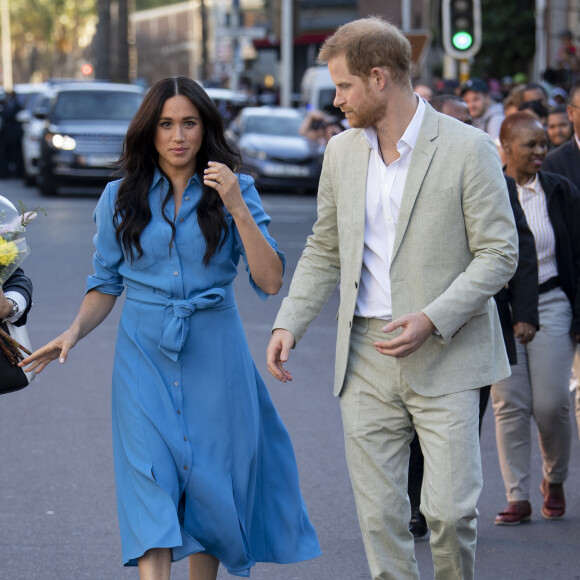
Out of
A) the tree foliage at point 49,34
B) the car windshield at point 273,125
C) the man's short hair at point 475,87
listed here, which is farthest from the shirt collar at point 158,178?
the tree foliage at point 49,34

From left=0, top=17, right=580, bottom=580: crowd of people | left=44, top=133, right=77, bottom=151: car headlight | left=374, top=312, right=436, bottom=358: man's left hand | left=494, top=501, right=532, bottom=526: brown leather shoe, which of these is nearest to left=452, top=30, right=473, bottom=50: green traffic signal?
left=44, top=133, right=77, bottom=151: car headlight

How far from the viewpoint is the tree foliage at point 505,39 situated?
127 feet

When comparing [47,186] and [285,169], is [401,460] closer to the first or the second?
[47,186]

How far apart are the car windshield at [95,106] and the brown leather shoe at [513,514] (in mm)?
17249

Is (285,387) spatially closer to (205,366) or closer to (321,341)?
(321,341)

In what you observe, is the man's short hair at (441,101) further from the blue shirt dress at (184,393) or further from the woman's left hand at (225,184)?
the woman's left hand at (225,184)

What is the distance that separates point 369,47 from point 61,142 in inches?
707

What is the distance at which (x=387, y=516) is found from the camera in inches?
161

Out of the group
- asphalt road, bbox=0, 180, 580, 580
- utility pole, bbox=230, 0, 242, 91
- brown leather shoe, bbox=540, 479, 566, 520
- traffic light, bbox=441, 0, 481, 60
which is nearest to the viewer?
asphalt road, bbox=0, 180, 580, 580

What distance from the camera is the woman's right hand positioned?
4234 millimetres

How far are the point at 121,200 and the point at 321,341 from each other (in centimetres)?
639

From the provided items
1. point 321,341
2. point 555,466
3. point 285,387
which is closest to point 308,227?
point 321,341

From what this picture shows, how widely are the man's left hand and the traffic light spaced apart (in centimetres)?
1212

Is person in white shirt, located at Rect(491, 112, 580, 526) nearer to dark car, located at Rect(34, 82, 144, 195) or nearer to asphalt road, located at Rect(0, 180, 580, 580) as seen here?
asphalt road, located at Rect(0, 180, 580, 580)
